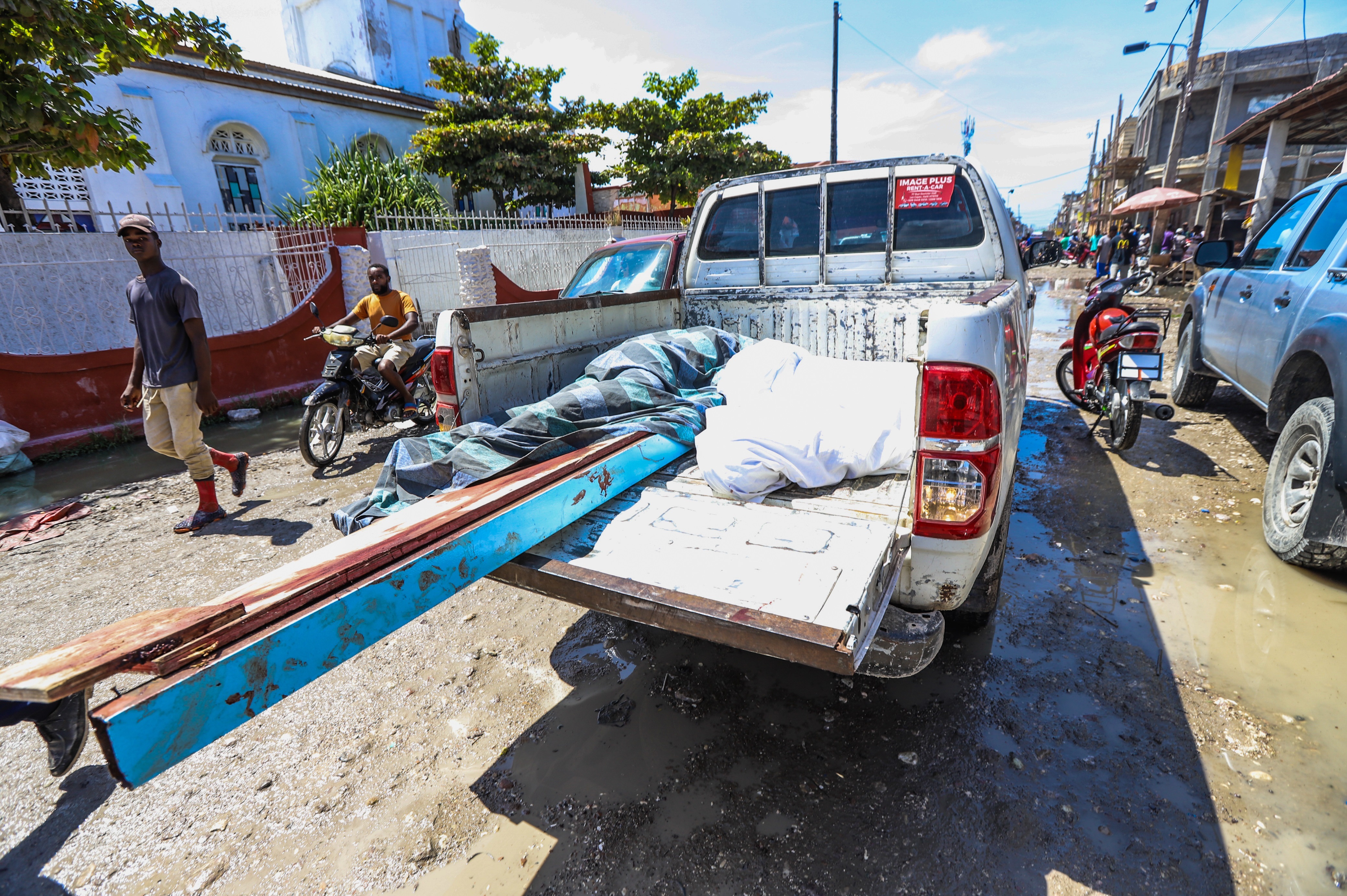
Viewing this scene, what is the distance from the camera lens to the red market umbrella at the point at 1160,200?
1775cm

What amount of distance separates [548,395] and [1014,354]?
2243 millimetres

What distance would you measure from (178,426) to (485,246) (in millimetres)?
7207

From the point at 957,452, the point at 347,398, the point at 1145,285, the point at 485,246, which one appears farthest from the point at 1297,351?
the point at 485,246

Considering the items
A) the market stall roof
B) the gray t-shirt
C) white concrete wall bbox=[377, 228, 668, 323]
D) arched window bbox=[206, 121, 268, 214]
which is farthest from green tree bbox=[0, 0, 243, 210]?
the market stall roof

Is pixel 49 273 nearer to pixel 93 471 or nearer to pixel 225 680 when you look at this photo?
pixel 93 471

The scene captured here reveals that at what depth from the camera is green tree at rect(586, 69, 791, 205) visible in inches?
752

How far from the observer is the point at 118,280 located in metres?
7.14

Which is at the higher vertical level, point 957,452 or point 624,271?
point 624,271

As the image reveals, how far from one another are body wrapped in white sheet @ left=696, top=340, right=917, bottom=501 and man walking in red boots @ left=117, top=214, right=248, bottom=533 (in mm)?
3739

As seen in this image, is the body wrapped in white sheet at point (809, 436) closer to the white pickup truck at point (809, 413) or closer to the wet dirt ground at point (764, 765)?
the white pickup truck at point (809, 413)

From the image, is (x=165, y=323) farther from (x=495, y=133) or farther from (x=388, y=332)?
(x=495, y=133)

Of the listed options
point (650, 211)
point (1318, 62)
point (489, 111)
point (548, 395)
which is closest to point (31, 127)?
point (548, 395)

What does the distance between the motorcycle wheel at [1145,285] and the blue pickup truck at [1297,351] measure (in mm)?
486

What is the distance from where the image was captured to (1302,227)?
4.05 meters
